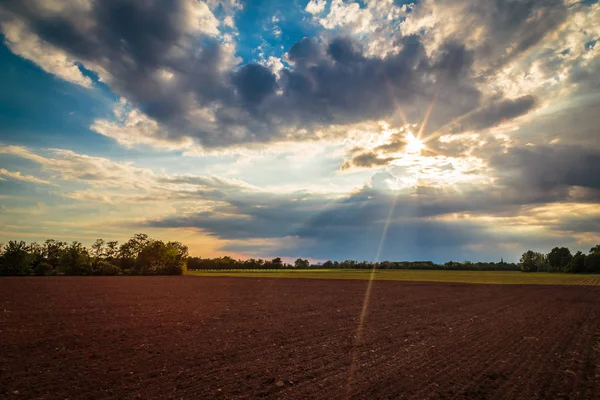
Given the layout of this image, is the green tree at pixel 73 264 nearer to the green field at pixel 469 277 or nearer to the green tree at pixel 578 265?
the green field at pixel 469 277

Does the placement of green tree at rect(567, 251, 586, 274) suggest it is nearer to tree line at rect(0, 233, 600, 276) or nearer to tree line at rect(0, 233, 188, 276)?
tree line at rect(0, 233, 600, 276)

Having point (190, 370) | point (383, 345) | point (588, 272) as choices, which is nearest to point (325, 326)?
point (383, 345)

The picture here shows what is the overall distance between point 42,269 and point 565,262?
222730mm

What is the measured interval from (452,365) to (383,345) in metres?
3.63

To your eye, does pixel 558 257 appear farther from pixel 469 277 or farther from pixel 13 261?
pixel 13 261

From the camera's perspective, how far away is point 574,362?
13.8 m

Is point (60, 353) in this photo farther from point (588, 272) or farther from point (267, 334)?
point (588, 272)

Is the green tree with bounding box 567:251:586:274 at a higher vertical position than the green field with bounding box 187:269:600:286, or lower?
higher

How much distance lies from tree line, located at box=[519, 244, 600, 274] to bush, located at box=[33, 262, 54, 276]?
199755 millimetres

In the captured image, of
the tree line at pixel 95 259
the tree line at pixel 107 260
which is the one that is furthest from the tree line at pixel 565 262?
the tree line at pixel 95 259

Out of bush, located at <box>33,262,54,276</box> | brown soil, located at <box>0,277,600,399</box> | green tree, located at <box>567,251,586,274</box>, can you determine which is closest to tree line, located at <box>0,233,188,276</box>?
bush, located at <box>33,262,54,276</box>

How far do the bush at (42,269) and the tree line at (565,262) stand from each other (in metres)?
200

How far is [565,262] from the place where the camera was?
181250 millimetres

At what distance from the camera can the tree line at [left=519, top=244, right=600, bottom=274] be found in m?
152
